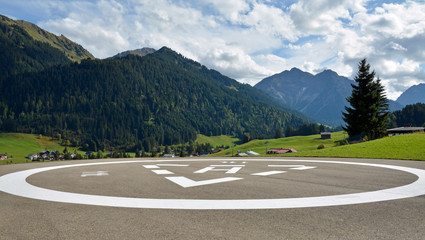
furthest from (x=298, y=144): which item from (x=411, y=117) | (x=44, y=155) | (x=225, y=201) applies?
(x=44, y=155)

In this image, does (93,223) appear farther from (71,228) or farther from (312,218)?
(312,218)

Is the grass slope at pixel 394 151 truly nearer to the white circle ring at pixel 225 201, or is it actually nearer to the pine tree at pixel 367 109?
the white circle ring at pixel 225 201

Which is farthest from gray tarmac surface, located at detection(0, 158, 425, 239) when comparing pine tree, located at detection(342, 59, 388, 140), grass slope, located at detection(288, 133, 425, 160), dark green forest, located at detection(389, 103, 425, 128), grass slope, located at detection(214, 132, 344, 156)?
dark green forest, located at detection(389, 103, 425, 128)

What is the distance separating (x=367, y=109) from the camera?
45.1m

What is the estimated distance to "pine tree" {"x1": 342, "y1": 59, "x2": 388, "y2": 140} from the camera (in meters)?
45.2

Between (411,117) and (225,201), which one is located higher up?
(411,117)

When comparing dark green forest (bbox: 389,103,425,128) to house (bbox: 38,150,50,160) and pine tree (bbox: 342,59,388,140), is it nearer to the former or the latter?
pine tree (bbox: 342,59,388,140)

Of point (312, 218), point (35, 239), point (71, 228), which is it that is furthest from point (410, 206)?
point (35, 239)

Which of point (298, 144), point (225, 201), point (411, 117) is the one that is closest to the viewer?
point (225, 201)

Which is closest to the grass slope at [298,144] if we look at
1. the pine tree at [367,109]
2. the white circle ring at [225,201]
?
the pine tree at [367,109]

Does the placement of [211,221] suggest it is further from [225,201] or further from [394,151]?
[394,151]

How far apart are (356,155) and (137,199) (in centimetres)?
2146

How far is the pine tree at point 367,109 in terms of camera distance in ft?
148

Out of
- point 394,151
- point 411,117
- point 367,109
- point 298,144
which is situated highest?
point 411,117
